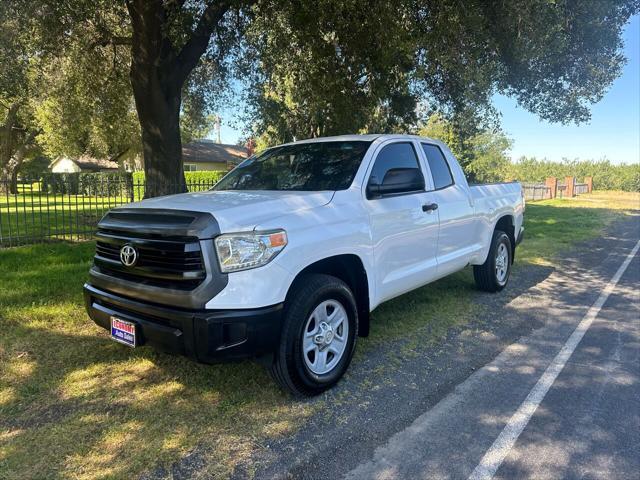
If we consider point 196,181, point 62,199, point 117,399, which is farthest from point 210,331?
point 196,181

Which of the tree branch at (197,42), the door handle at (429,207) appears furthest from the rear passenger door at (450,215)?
the tree branch at (197,42)

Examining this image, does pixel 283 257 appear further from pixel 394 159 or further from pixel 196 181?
pixel 196 181

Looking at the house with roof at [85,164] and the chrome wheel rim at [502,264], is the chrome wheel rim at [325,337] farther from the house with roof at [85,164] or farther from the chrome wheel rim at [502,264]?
the house with roof at [85,164]

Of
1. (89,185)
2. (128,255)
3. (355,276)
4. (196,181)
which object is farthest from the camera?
(196,181)

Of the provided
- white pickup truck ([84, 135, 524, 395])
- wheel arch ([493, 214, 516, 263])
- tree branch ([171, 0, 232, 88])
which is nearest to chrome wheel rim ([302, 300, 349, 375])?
white pickup truck ([84, 135, 524, 395])

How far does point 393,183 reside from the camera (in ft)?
14.1

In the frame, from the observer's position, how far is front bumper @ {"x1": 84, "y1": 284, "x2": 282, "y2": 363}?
3002 mm

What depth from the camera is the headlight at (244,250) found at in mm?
3109

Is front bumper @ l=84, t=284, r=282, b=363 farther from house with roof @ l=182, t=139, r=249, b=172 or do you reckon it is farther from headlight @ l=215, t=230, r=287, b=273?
house with roof @ l=182, t=139, r=249, b=172

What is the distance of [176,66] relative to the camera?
10.1 m

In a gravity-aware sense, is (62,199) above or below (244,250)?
above

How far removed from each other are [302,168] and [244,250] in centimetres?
170

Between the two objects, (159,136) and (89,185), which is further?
(89,185)

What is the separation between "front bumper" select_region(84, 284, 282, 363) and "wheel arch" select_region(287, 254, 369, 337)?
754 mm
